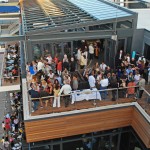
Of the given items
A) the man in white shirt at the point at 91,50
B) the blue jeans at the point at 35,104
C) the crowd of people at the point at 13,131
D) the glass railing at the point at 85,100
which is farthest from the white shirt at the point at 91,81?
the crowd of people at the point at 13,131

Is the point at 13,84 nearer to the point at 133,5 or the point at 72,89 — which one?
the point at 72,89

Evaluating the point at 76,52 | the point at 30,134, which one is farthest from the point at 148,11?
the point at 30,134

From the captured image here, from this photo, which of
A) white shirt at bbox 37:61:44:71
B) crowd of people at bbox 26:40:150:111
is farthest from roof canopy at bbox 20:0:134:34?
white shirt at bbox 37:61:44:71

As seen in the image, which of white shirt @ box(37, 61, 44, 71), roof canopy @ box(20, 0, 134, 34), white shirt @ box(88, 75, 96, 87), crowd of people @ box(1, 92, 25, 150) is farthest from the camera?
crowd of people @ box(1, 92, 25, 150)

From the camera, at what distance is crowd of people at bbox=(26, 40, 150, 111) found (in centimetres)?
1265

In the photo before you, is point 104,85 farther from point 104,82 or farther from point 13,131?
point 13,131

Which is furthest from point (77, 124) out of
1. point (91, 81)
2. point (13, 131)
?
point (13, 131)

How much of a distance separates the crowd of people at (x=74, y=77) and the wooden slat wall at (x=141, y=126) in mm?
1078

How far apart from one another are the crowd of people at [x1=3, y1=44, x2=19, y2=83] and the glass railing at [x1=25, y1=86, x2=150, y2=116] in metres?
7.35

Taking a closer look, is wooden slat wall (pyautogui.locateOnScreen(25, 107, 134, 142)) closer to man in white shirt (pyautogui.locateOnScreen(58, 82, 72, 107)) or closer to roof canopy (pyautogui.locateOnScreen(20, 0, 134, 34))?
man in white shirt (pyautogui.locateOnScreen(58, 82, 72, 107))

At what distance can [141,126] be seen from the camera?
41.9ft

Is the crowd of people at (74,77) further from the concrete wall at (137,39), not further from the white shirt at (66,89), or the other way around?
the concrete wall at (137,39)

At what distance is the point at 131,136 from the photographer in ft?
47.9

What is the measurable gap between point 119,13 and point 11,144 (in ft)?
39.4
